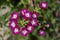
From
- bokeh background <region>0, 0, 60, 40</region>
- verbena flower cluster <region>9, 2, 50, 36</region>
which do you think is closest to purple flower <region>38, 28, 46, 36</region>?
bokeh background <region>0, 0, 60, 40</region>

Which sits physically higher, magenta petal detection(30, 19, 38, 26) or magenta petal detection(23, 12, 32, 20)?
magenta petal detection(23, 12, 32, 20)

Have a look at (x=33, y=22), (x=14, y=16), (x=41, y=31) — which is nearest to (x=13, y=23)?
(x=14, y=16)

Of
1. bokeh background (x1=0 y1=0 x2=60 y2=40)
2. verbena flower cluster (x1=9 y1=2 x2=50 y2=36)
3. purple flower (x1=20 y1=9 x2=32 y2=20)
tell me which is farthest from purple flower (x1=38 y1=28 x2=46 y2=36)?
purple flower (x1=20 y1=9 x2=32 y2=20)

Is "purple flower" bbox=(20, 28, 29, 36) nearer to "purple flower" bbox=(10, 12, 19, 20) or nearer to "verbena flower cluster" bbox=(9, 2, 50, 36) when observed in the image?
"verbena flower cluster" bbox=(9, 2, 50, 36)

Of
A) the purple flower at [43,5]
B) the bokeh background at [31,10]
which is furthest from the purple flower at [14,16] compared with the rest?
the purple flower at [43,5]

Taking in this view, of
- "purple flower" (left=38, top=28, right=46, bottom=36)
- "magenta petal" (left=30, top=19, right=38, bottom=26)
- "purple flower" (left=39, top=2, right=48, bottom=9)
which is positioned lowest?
"purple flower" (left=38, top=28, right=46, bottom=36)

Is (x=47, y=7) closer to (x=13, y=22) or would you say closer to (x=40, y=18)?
(x=40, y=18)

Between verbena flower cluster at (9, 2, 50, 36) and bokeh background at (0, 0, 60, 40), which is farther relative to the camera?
bokeh background at (0, 0, 60, 40)

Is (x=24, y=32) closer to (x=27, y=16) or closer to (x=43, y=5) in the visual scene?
(x=27, y=16)

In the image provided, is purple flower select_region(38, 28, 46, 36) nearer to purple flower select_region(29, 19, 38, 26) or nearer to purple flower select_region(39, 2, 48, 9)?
purple flower select_region(29, 19, 38, 26)
